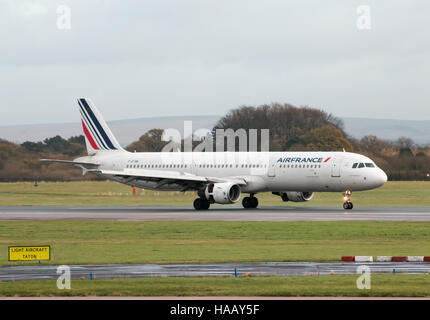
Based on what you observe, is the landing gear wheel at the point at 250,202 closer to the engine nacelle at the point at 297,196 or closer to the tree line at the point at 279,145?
the engine nacelle at the point at 297,196

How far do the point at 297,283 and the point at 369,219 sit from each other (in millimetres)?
24586

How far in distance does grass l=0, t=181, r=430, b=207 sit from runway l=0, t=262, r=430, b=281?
1607 inches

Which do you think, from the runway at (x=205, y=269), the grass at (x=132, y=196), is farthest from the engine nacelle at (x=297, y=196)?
the runway at (x=205, y=269)

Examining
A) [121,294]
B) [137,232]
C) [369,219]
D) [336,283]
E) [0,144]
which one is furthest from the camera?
[0,144]

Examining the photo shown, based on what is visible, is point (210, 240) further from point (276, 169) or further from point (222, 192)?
point (276, 169)

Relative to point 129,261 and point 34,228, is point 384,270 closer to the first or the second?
point 129,261

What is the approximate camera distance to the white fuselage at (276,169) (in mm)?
55156

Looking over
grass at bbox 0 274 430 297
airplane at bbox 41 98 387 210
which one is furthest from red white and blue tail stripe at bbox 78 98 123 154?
grass at bbox 0 274 430 297

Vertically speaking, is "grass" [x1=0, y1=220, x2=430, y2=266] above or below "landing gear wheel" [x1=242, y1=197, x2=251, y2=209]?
below

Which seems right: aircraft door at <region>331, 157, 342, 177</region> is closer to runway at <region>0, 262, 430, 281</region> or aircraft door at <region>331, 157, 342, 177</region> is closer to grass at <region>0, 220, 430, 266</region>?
grass at <region>0, 220, 430, 266</region>

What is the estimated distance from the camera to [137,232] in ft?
128

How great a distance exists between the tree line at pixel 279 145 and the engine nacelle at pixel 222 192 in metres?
43.2

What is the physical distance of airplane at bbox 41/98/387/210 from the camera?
182 feet
